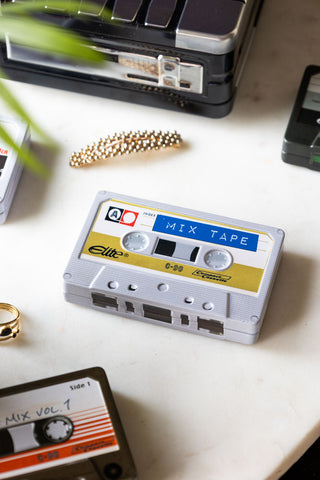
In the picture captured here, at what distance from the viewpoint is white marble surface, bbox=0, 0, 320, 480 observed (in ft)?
2.93

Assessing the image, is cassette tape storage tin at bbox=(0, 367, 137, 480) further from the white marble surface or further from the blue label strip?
the blue label strip

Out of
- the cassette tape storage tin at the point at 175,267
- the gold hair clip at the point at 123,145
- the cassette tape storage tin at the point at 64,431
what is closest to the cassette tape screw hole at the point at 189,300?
the cassette tape storage tin at the point at 175,267

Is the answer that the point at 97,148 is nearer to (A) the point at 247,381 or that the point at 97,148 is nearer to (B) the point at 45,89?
(B) the point at 45,89

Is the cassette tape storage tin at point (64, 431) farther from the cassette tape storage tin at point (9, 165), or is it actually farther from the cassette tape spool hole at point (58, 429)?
the cassette tape storage tin at point (9, 165)

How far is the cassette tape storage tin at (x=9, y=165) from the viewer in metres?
1.07

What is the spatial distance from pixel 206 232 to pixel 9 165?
0.32m

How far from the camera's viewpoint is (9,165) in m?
1.09

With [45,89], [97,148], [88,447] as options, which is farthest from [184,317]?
[45,89]

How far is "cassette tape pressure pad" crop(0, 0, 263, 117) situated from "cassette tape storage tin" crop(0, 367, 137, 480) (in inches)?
19.7

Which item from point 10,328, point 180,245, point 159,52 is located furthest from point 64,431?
point 159,52

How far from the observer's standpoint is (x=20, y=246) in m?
1.07

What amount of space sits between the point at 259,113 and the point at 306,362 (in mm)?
472

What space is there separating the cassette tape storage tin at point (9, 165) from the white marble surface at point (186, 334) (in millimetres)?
22

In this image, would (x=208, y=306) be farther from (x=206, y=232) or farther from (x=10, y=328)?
(x=10, y=328)
